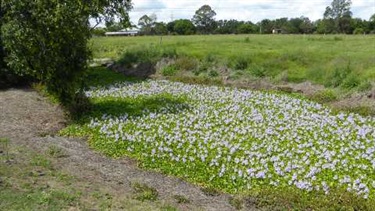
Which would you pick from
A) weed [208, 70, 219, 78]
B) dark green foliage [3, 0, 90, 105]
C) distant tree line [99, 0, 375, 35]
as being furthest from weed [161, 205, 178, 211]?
distant tree line [99, 0, 375, 35]

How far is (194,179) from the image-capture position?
37.2 feet

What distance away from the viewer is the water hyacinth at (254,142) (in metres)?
11.0

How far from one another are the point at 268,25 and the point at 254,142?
104460 millimetres

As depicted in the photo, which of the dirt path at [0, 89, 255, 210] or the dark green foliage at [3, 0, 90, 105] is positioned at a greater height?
the dark green foliage at [3, 0, 90, 105]

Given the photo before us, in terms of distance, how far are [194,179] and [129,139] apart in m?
3.59

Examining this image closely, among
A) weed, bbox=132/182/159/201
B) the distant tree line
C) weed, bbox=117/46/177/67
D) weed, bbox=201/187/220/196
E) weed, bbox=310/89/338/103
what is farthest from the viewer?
the distant tree line

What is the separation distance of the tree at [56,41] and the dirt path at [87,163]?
155 centimetres

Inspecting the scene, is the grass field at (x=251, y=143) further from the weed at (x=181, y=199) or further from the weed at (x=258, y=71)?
the weed at (x=258, y=71)

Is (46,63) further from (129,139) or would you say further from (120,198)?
(120,198)

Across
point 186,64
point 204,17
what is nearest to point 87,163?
point 186,64

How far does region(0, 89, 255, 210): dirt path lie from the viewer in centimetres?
1008

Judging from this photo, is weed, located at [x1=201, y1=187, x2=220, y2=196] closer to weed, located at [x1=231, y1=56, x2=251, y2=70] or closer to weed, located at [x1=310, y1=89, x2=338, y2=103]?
weed, located at [x1=310, y1=89, x2=338, y2=103]

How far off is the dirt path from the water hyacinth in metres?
0.68

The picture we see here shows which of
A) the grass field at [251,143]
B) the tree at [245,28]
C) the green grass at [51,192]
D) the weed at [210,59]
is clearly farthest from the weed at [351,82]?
the tree at [245,28]
